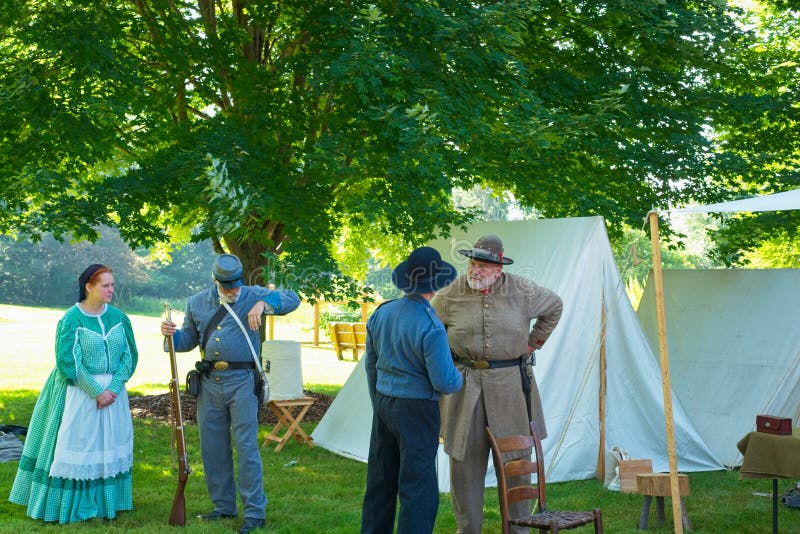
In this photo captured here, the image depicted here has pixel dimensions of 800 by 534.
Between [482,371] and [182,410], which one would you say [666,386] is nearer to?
[482,371]

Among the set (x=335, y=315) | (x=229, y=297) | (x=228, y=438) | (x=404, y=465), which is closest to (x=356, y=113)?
(x=229, y=297)

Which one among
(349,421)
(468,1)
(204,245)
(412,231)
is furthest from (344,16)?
(204,245)

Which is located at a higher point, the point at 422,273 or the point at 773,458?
the point at 422,273

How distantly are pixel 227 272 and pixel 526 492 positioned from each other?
6.15ft

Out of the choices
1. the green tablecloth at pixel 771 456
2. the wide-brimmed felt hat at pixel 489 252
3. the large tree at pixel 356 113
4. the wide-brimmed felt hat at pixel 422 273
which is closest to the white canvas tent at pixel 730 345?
the large tree at pixel 356 113

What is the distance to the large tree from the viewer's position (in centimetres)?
627

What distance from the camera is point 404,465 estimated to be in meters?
3.47

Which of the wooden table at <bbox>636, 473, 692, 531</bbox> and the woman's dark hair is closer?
the wooden table at <bbox>636, 473, 692, 531</bbox>

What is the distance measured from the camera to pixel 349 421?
7.05 metres

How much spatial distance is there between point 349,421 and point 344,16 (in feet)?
10.3

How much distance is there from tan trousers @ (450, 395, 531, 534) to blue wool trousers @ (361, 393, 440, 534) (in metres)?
0.52

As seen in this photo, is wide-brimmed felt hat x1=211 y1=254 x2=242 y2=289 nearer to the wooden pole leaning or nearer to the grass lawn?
the grass lawn

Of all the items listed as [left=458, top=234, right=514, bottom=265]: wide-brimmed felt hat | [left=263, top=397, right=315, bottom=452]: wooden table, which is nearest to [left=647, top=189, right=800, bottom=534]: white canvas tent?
[left=458, top=234, right=514, bottom=265]: wide-brimmed felt hat

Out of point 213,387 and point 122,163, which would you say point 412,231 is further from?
point 122,163
